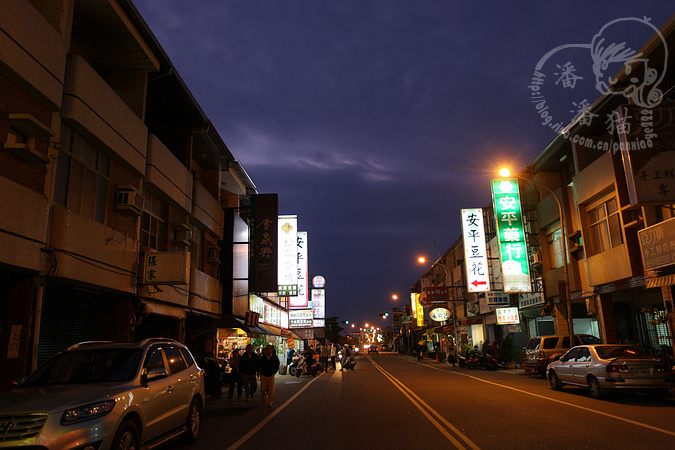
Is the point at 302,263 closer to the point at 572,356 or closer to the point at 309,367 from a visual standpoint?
the point at 309,367

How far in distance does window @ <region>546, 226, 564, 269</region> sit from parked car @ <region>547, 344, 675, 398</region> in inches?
544

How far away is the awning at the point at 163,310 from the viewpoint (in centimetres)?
1545

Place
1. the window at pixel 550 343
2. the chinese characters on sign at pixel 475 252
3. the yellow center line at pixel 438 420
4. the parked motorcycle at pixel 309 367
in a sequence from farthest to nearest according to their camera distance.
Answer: the chinese characters on sign at pixel 475 252 → the parked motorcycle at pixel 309 367 → the window at pixel 550 343 → the yellow center line at pixel 438 420

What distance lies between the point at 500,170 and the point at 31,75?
1774 cm

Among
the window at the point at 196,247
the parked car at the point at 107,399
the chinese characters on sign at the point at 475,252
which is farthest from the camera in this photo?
the chinese characters on sign at the point at 475,252

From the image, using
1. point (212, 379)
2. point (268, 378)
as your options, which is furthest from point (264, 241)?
point (268, 378)

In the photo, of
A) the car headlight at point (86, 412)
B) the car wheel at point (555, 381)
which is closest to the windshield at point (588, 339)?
the car wheel at point (555, 381)

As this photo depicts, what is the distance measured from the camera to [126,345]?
8.00m

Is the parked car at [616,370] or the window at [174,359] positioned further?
the parked car at [616,370]

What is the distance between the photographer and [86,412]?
5902 mm

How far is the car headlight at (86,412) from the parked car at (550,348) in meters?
19.4

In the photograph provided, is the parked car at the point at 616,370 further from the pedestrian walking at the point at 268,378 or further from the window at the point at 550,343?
the pedestrian walking at the point at 268,378

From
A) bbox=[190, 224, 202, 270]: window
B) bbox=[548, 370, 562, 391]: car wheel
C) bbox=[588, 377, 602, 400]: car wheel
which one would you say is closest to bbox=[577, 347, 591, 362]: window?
bbox=[588, 377, 602, 400]: car wheel

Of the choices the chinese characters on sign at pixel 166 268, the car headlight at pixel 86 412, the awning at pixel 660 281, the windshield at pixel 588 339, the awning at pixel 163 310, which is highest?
the chinese characters on sign at pixel 166 268
